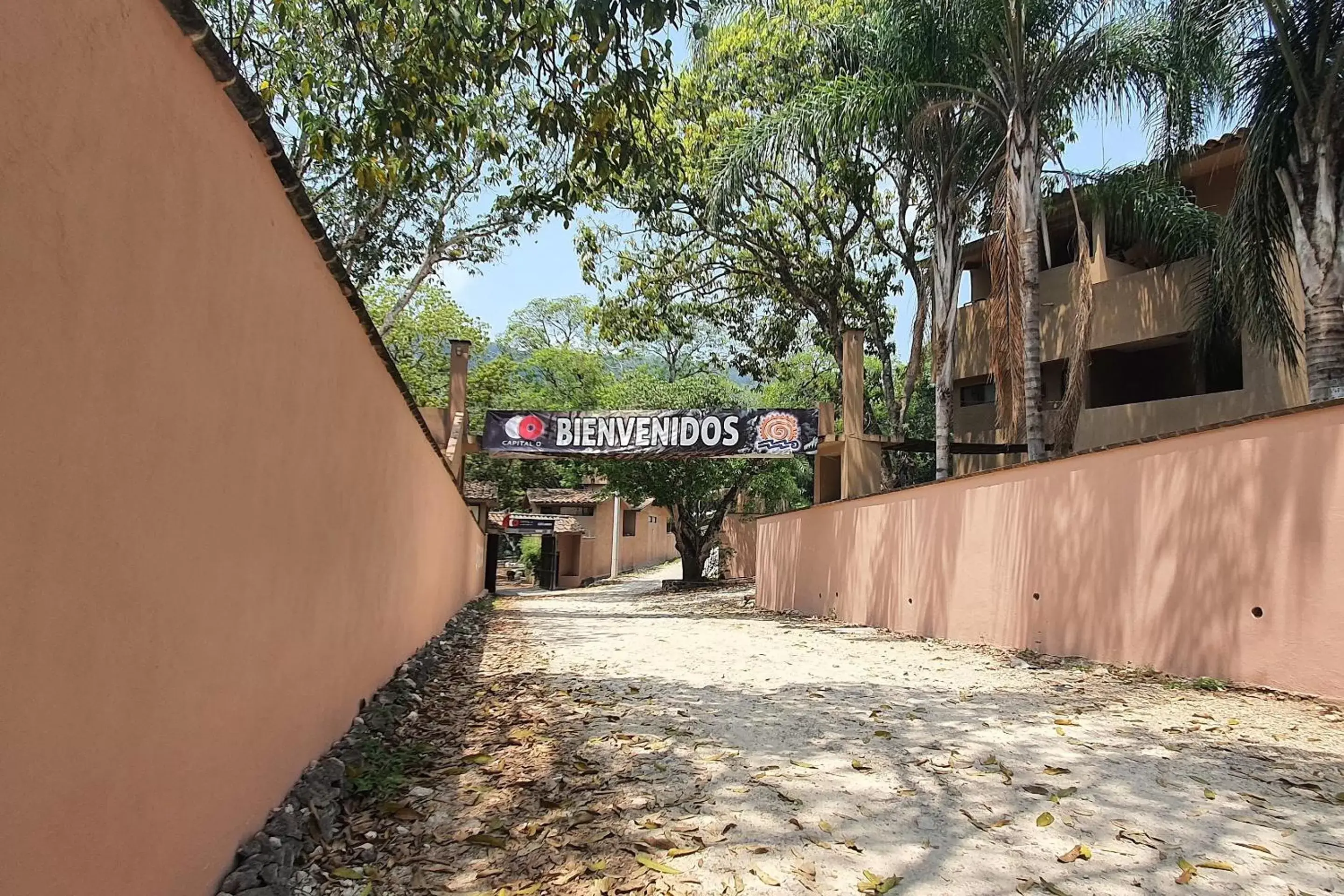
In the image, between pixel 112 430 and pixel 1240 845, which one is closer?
pixel 112 430

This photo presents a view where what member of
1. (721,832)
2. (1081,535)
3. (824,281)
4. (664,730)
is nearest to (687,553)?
(824,281)

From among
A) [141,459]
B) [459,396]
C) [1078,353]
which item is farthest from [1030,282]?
[141,459]

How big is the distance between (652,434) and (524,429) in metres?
2.29

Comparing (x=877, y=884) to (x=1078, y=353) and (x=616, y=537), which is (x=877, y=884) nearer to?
(x=1078, y=353)

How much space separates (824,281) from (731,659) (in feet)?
37.1

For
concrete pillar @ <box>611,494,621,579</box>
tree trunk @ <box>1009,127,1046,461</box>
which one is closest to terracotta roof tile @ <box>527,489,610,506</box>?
concrete pillar @ <box>611,494,621,579</box>

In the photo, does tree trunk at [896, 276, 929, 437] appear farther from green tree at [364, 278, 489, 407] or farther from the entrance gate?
the entrance gate

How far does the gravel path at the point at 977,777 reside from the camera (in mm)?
2678

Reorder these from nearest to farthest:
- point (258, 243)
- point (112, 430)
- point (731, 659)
→ point (112, 430) < point (258, 243) < point (731, 659)

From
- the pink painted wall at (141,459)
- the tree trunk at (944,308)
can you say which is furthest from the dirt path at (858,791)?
the tree trunk at (944,308)

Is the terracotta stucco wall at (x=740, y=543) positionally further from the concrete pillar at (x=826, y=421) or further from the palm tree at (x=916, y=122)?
the palm tree at (x=916, y=122)

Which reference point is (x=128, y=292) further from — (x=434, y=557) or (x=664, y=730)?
(x=434, y=557)

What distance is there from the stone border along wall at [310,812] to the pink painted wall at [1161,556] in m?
5.21

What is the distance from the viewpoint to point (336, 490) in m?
3.74
